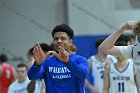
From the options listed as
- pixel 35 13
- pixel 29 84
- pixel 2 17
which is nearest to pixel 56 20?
pixel 35 13

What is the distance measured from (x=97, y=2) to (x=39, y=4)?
1636mm

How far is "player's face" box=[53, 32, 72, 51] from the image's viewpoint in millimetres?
5363

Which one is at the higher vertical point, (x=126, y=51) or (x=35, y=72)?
(x=126, y=51)

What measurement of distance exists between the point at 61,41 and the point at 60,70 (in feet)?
1.01

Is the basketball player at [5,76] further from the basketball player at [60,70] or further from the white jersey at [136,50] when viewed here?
the white jersey at [136,50]

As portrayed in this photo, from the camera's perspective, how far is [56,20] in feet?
42.1

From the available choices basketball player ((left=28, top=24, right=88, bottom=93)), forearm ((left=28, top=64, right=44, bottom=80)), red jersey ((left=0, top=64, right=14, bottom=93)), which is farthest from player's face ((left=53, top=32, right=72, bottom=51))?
red jersey ((left=0, top=64, right=14, bottom=93))

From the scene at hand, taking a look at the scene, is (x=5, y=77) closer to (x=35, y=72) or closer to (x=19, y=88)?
(x=19, y=88)

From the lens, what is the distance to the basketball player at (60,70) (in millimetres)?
5164

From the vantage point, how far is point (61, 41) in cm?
539

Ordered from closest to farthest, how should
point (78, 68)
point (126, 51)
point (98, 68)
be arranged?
point (126, 51)
point (78, 68)
point (98, 68)

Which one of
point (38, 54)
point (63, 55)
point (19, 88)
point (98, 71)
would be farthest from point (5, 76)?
point (63, 55)

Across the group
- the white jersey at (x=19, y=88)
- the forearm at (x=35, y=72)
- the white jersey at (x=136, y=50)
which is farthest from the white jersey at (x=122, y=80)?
the white jersey at (x=136, y=50)

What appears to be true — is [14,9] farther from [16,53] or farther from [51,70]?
[51,70]
